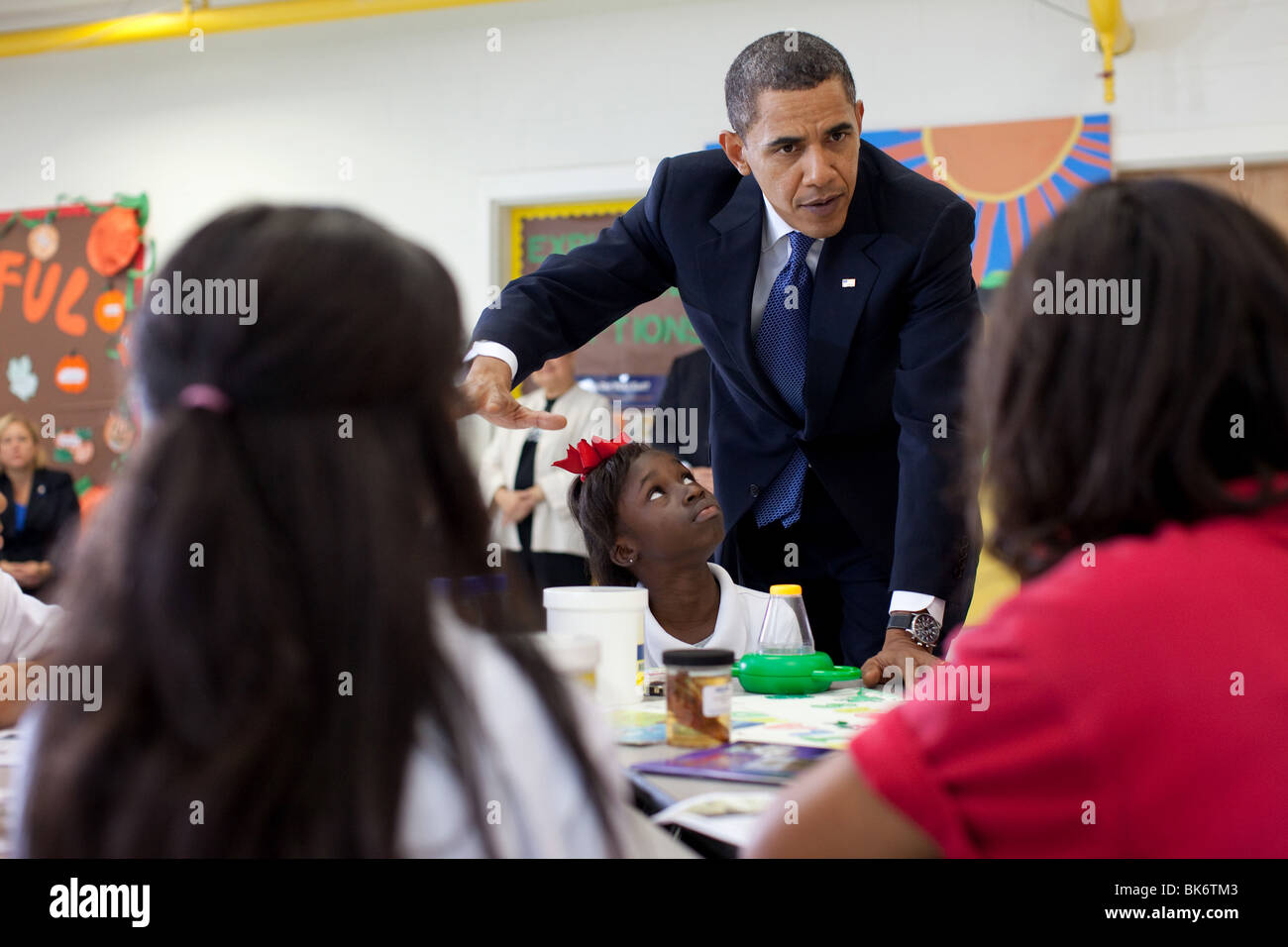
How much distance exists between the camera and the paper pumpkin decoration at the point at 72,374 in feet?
16.9

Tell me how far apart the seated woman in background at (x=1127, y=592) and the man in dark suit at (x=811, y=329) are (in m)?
1.19

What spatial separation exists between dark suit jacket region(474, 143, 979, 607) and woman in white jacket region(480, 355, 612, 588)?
1.77 meters

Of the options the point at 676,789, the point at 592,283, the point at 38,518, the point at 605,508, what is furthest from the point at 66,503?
the point at 676,789

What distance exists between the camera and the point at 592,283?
2.35m

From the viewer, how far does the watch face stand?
1.95 metres

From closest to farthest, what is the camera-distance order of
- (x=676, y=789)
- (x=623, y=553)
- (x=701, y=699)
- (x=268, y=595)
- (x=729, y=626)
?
(x=268, y=595), (x=676, y=789), (x=701, y=699), (x=729, y=626), (x=623, y=553)

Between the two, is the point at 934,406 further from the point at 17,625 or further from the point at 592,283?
the point at 17,625

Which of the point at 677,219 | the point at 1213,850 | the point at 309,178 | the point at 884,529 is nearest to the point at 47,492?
the point at 309,178

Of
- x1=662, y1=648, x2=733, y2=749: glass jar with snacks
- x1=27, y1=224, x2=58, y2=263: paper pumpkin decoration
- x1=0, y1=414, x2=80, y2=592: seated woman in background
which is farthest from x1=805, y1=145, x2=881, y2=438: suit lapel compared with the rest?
x1=27, y1=224, x2=58, y2=263: paper pumpkin decoration

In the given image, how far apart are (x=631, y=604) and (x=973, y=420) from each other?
2.46ft

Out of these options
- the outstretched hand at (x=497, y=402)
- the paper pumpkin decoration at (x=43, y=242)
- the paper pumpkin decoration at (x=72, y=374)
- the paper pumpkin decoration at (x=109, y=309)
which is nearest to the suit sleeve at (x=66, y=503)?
the paper pumpkin decoration at (x=72, y=374)

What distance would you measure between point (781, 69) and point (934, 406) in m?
0.63

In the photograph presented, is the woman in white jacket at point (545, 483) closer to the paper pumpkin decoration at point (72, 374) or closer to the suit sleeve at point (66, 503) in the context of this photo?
the suit sleeve at point (66, 503)

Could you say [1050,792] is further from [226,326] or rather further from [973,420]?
[226,326]
